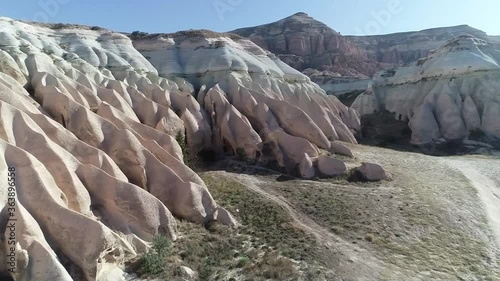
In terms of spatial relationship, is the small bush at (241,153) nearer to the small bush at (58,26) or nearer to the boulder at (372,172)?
the boulder at (372,172)

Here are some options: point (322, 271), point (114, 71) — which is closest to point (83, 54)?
point (114, 71)

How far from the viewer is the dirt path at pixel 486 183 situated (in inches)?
617

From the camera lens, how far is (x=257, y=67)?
123 ft

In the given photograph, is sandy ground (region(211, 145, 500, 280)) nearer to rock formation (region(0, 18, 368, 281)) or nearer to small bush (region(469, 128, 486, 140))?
rock formation (region(0, 18, 368, 281))

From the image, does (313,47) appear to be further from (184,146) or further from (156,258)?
(156,258)

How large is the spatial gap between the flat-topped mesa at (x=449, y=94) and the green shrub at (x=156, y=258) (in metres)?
27.4

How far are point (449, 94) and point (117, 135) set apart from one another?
31108 mm

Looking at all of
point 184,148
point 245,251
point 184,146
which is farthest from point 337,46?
point 245,251

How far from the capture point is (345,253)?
12.0 meters

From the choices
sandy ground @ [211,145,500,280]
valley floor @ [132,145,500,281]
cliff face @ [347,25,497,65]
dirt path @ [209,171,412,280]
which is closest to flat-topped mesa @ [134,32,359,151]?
sandy ground @ [211,145,500,280]

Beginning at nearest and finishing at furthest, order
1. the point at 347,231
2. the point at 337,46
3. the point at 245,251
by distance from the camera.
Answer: the point at 245,251 → the point at 347,231 → the point at 337,46

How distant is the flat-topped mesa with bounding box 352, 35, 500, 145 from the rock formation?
700cm

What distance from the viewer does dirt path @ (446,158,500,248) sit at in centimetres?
1567

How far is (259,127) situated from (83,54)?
17013mm
